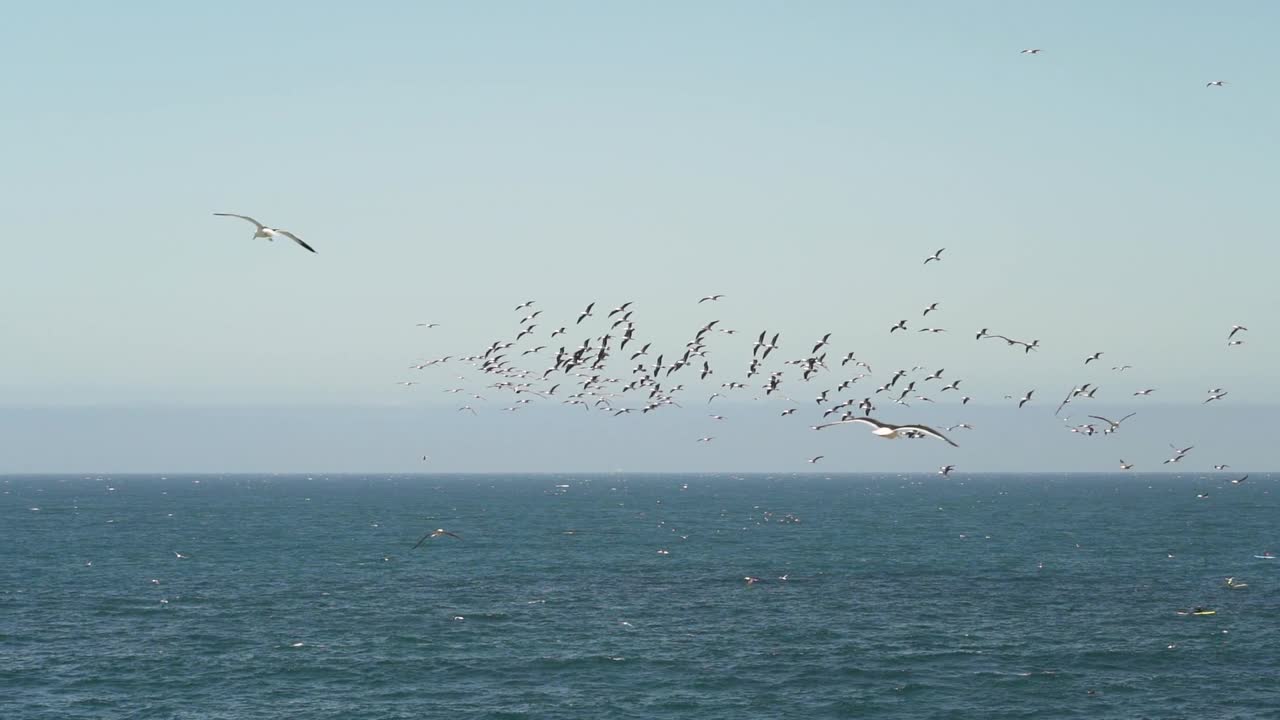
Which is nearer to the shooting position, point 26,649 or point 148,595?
point 26,649

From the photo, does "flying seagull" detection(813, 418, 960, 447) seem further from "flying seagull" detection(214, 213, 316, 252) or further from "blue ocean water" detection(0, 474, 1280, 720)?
"blue ocean water" detection(0, 474, 1280, 720)

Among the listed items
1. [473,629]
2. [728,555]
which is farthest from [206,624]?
[728,555]

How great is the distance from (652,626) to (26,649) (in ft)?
151

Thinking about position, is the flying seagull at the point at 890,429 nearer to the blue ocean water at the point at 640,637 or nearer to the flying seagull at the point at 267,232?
the flying seagull at the point at 267,232

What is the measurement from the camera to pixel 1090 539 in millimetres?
191000

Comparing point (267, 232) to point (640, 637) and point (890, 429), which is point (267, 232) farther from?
point (640, 637)

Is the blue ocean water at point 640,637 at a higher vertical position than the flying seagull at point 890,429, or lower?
lower

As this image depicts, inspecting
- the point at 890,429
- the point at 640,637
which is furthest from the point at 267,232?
the point at 640,637

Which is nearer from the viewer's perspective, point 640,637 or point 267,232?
point 267,232

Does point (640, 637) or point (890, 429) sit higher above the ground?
point (890, 429)

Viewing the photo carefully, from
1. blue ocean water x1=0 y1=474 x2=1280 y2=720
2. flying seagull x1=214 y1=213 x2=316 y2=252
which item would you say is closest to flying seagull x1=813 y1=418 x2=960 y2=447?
flying seagull x1=214 y1=213 x2=316 y2=252

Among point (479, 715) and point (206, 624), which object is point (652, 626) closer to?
point (479, 715)

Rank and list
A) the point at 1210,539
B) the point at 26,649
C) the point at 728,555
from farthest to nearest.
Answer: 1. the point at 1210,539
2. the point at 728,555
3. the point at 26,649

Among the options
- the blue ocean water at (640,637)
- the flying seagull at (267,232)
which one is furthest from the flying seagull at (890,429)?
the blue ocean water at (640,637)
